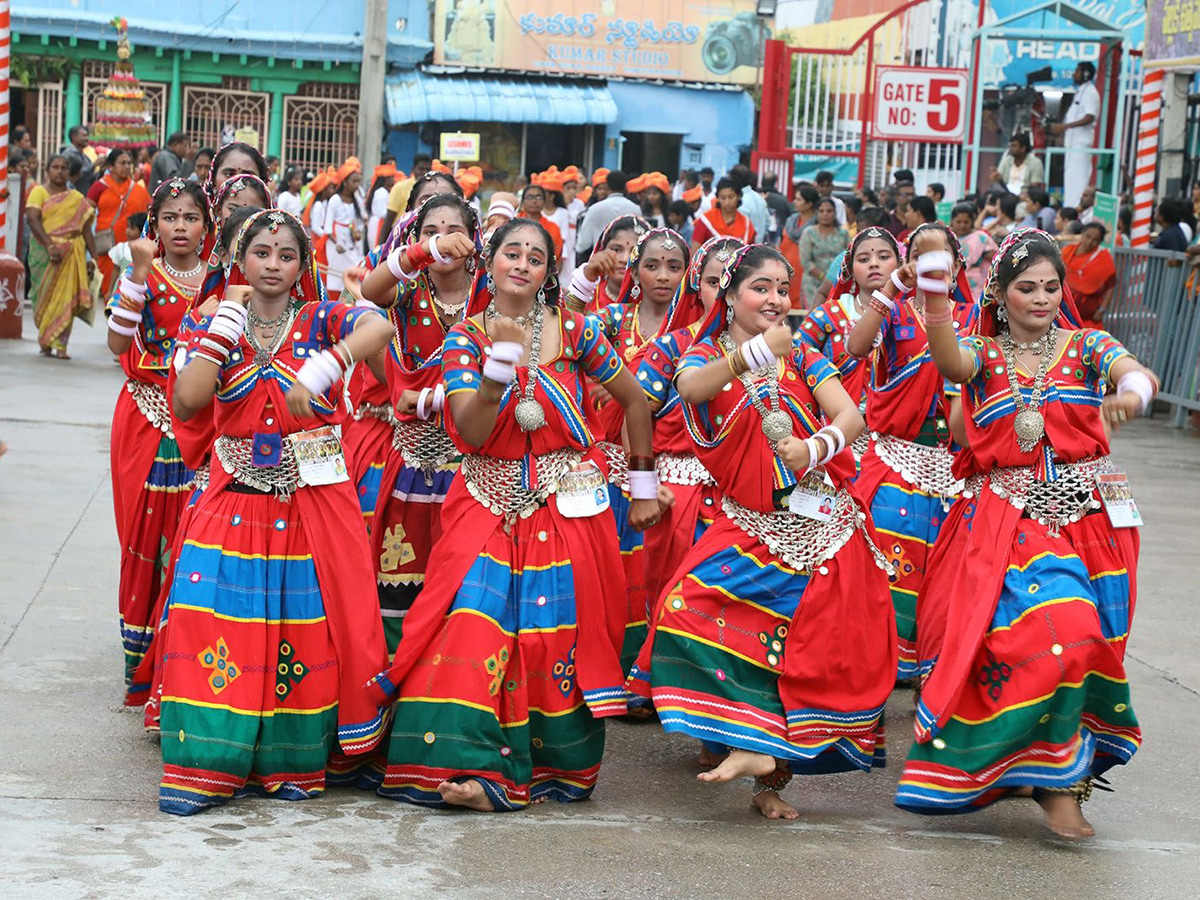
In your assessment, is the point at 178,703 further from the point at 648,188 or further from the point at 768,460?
the point at 648,188

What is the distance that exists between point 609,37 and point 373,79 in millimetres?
5282

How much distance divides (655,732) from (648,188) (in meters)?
15.9

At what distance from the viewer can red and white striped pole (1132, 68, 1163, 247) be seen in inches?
609

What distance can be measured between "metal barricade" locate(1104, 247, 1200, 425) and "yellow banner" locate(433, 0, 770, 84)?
18.8 meters

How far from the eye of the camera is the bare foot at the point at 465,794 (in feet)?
16.7

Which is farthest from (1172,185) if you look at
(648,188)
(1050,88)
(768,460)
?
(768,460)

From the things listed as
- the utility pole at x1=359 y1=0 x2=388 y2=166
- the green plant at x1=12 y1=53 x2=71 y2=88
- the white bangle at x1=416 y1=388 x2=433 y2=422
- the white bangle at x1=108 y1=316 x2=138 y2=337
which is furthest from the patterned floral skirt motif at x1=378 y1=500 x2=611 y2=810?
the green plant at x1=12 y1=53 x2=71 y2=88

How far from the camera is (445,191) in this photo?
6.87 meters

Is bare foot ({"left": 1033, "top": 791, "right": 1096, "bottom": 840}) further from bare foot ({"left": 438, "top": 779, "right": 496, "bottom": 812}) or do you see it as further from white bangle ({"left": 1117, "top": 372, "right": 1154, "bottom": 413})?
bare foot ({"left": 438, "top": 779, "right": 496, "bottom": 812})

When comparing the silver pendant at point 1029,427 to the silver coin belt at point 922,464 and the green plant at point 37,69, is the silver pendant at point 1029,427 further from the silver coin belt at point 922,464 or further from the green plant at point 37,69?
the green plant at point 37,69

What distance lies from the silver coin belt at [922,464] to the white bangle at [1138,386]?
1.74 m

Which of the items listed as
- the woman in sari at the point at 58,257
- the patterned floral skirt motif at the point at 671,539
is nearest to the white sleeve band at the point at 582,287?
the patterned floral skirt motif at the point at 671,539

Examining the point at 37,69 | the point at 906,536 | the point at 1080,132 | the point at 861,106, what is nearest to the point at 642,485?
the point at 906,536

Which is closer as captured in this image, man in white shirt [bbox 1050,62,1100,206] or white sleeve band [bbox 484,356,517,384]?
white sleeve band [bbox 484,356,517,384]
